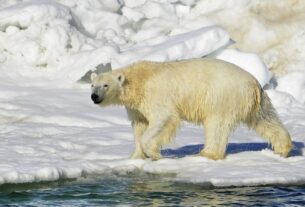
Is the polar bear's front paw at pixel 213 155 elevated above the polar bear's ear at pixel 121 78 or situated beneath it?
situated beneath

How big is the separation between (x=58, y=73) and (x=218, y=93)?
22.4ft

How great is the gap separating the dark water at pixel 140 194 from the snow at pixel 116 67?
230mm

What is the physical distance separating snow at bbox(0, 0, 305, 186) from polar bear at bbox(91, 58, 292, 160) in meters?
0.28

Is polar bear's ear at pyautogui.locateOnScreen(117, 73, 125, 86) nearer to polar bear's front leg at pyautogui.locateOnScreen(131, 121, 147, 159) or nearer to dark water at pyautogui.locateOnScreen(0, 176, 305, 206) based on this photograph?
polar bear's front leg at pyautogui.locateOnScreen(131, 121, 147, 159)

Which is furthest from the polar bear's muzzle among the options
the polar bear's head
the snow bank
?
the snow bank

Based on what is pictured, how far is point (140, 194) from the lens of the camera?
759 centimetres

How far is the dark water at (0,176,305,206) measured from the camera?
23.7ft

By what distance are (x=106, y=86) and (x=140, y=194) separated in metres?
1.99

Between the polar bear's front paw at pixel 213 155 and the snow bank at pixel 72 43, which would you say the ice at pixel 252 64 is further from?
the polar bear's front paw at pixel 213 155

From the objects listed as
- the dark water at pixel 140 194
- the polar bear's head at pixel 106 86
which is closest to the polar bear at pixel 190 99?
the polar bear's head at pixel 106 86

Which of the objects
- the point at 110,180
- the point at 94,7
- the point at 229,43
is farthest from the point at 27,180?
the point at 94,7

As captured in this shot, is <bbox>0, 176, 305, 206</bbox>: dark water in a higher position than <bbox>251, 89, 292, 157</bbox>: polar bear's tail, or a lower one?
lower

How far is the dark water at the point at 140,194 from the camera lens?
7.23m

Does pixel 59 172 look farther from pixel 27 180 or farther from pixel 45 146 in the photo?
pixel 45 146
